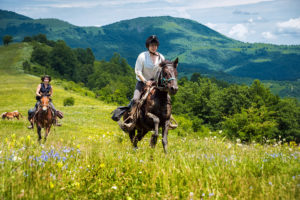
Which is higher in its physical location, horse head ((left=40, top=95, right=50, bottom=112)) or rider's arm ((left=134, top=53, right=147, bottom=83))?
rider's arm ((left=134, top=53, right=147, bottom=83))

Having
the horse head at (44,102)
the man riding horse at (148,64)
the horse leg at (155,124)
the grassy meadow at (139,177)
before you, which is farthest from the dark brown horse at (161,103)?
the horse head at (44,102)

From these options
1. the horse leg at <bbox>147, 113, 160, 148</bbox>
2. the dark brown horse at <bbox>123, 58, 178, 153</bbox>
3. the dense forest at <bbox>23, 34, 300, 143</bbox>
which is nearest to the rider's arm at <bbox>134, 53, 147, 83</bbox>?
the dark brown horse at <bbox>123, 58, 178, 153</bbox>

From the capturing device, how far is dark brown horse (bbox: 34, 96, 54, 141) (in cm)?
1367

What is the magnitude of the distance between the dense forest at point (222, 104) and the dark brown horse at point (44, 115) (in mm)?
17737

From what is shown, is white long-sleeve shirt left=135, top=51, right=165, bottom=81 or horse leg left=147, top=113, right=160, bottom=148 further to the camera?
white long-sleeve shirt left=135, top=51, right=165, bottom=81

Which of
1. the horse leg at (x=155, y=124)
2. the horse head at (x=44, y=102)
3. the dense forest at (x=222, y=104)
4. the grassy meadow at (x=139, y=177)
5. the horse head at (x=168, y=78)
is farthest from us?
the dense forest at (x=222, y=104)

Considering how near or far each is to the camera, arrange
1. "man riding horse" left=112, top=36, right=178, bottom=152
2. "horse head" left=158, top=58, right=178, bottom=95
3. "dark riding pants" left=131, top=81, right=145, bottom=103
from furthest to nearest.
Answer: "dark riding pants" left=131, top=81, right=145, bottom=103, "man riding horse" left=112, top=36, right=178, bottom=152, "horse head" left=158, top=58, right=178, bottom=95

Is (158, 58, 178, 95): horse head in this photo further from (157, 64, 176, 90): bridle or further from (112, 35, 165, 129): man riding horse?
(112, 35, 165, 129): man riding horse

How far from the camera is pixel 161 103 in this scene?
8.37 m

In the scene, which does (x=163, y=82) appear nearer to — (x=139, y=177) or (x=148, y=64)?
(x=148, y=64)

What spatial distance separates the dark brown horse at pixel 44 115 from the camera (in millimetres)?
13672

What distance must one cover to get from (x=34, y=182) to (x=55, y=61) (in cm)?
14019

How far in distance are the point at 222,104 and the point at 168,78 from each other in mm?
71414

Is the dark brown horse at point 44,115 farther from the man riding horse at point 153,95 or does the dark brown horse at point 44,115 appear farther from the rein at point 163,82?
the rein at point 163,82
